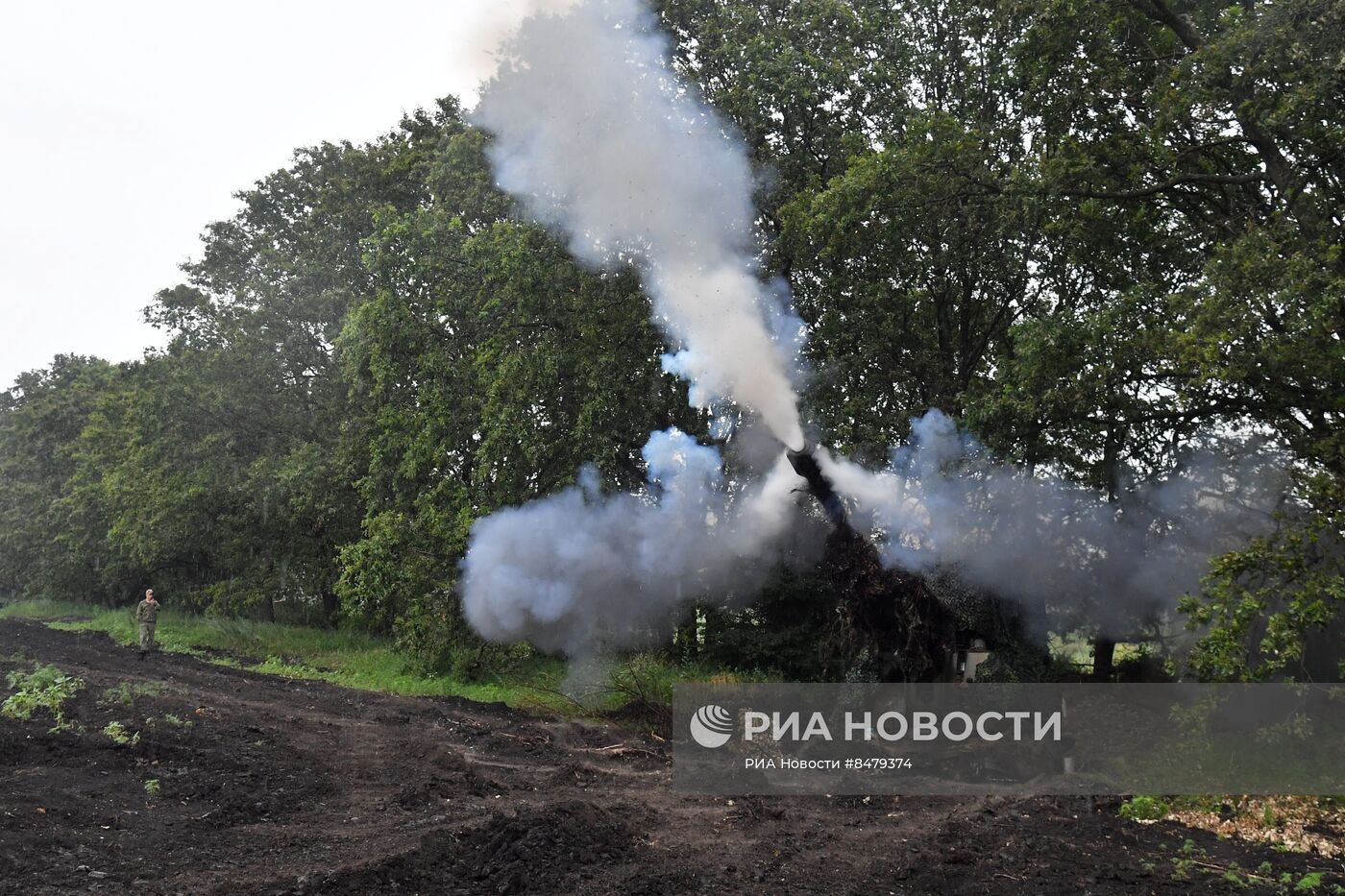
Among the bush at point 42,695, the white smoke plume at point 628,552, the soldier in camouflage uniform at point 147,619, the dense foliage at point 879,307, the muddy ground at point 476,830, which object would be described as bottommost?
the muddy ground at point 476,830

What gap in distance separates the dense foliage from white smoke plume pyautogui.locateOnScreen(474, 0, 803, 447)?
3.24 feet

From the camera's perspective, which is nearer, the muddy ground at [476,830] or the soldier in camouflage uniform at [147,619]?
the muddy ground at [476,830]

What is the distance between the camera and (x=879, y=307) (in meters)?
17.5

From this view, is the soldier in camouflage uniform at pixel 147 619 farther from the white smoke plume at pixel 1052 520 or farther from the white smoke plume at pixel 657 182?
the white smoke plume at pixel 1052 520

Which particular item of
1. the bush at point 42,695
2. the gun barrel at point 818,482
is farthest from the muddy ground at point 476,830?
the gun barrel at point 818,482

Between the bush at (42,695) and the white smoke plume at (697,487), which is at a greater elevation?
the white smoke plume at (697,487)

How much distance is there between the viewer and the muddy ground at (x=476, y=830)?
7176 mm

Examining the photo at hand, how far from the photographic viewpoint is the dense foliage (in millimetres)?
11211

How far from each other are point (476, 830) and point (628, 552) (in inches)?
368

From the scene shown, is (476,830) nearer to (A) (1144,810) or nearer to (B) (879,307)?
(A) (1144,810)

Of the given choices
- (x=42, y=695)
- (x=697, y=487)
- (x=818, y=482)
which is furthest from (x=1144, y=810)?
(x=42, y=695)

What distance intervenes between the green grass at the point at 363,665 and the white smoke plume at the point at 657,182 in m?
4.34

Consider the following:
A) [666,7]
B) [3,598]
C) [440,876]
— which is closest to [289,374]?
[666,7]

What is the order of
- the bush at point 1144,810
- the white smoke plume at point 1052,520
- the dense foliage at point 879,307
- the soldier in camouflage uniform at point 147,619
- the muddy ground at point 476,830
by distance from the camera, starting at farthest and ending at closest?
the soldier in camouflage uniform at point 147,619 → the white smoke plume at point 1052,520 → the dense foliage at point 879,307 → the bush at point 1144,810 → the muddy ground at point 476,830
